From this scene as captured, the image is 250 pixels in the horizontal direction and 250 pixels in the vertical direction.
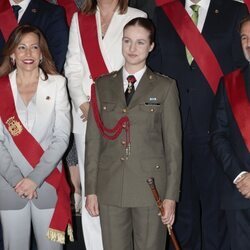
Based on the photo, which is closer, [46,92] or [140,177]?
[140,177]

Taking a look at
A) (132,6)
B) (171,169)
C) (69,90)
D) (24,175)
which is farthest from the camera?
(132,6)

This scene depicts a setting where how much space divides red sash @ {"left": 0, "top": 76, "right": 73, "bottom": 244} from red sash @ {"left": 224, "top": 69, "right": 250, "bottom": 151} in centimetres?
86

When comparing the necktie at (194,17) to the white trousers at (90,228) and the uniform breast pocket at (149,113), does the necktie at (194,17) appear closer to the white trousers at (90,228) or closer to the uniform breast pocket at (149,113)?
the uniform breast pocket at (149,113)

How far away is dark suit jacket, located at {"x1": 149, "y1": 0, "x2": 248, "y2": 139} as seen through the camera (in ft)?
11.5

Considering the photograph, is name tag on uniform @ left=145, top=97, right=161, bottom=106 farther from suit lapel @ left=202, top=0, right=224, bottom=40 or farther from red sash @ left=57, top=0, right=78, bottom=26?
red sash @ left=57, top=0, right=78, bottom=26

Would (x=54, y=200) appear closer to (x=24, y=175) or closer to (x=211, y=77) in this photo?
(x=24, y=175)

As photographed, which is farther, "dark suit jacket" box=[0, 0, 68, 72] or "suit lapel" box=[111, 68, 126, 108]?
"dark suit jacket" box=[0, 0, 68, 72]

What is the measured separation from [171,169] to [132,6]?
1240 millimetres

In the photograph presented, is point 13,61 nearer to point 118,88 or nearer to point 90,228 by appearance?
point 118,88

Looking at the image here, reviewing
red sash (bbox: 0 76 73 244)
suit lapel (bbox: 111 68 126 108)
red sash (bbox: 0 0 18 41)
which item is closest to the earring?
red sash (bbox: 0 76 73 244)

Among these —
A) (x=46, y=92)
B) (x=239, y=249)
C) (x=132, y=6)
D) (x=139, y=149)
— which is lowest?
(x=239, y=249)

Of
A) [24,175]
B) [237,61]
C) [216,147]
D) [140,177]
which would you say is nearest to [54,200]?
[24,175]

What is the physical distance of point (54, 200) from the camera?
3.33 m

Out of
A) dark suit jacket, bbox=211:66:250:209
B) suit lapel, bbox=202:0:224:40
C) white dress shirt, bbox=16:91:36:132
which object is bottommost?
dark suit jacket, bbox=211:66:250:209
